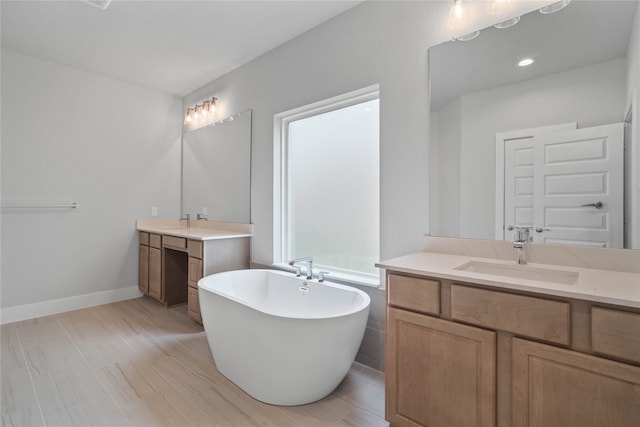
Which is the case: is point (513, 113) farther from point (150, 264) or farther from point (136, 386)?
point (150, 264)

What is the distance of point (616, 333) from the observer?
958 millimetres

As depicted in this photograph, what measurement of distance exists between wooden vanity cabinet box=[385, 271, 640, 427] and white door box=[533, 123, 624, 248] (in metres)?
0.59

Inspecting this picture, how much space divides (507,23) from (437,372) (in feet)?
6.01

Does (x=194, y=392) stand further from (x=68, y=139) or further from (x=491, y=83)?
(x=68, y=139)

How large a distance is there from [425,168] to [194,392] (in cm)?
198

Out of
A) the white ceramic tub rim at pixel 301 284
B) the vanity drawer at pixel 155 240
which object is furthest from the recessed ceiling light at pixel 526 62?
the vanity drawer at pixel 155 240

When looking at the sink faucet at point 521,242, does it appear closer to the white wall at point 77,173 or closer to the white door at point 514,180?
the white door at point 514,180

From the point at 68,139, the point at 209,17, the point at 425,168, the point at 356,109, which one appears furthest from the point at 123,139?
the point at 425,168

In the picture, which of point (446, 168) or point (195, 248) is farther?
point (195, 248)

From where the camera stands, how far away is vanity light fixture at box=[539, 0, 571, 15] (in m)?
1.47

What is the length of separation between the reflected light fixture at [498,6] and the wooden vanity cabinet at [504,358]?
152cm

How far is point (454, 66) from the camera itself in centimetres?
180

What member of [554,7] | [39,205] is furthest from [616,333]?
[39,205]

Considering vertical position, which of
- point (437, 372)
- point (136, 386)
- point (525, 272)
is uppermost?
point (525, 272)
